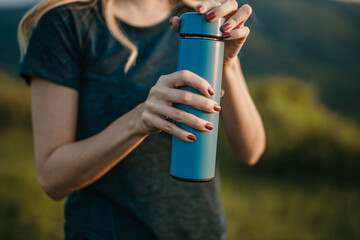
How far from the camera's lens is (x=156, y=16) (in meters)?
1.07

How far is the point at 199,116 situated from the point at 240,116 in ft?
1.25

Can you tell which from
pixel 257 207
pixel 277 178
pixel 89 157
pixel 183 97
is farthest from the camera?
pixel 277 178

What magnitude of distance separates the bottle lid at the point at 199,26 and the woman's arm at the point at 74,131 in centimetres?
11

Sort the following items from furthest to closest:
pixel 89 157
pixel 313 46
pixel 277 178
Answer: pixel 313 46, pixel 277 178, pixel 89 157

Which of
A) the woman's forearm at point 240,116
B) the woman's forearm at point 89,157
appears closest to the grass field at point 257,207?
the woman's forearm at point 240,116

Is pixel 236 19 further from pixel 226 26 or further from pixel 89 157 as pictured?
pixel 89 157

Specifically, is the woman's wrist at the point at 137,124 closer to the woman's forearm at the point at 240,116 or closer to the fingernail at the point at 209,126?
the fingernail at the point at 209,126

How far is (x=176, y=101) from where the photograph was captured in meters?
0.69

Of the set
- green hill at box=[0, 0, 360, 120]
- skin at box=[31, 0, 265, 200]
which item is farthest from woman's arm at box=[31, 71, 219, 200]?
green hill at box=[0, 0, 360, 120]

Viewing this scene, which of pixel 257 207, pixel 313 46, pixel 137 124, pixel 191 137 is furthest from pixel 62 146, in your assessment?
pixel 313 46

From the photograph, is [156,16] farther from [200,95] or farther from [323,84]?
[323,84]

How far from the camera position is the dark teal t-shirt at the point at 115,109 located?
91 centimetres

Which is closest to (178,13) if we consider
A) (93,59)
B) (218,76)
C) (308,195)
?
(93,59)

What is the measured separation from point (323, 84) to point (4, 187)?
3.50 meters
